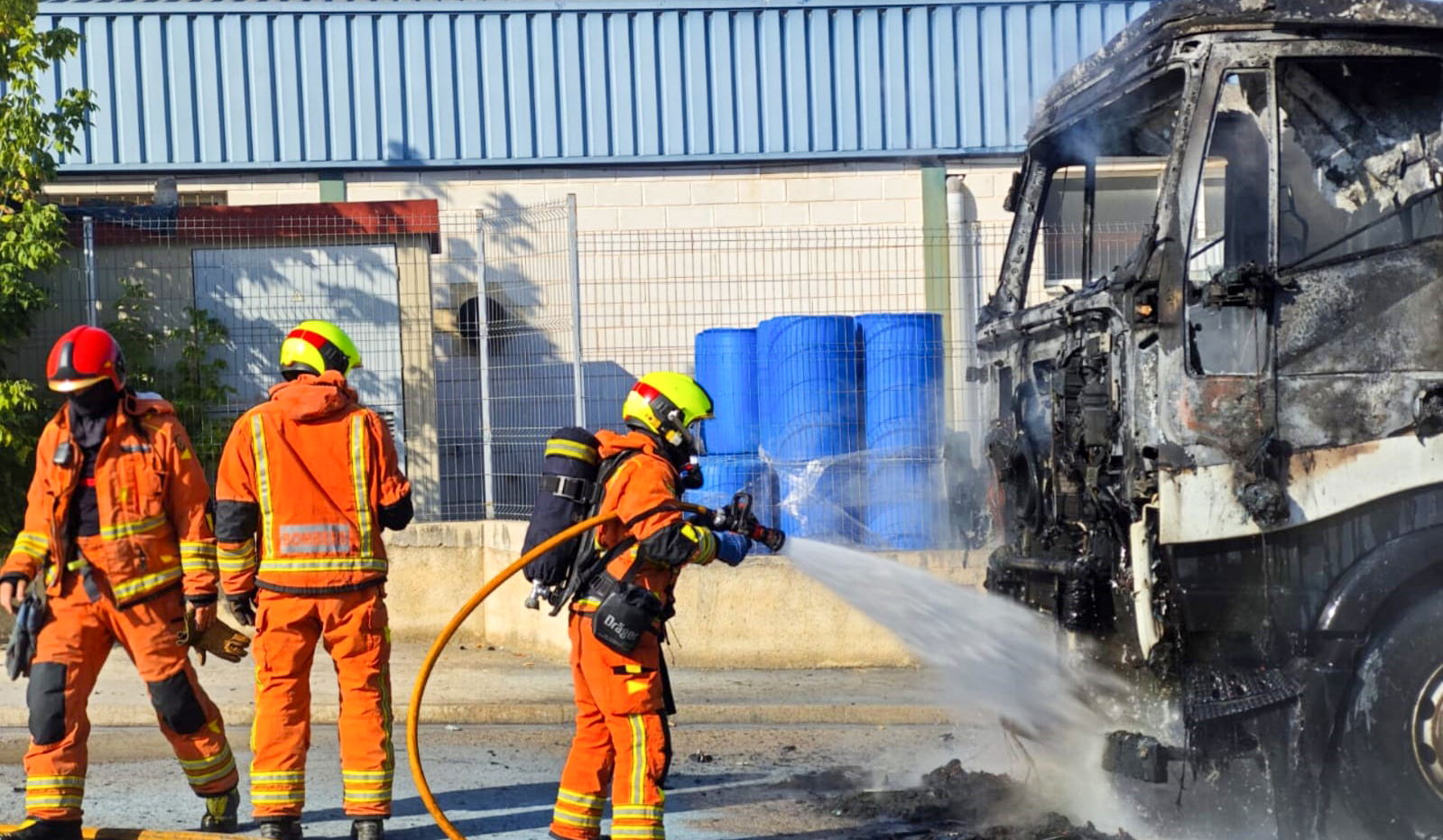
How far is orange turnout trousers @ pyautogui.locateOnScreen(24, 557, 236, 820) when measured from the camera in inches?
225

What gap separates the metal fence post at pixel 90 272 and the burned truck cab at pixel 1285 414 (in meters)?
7.25

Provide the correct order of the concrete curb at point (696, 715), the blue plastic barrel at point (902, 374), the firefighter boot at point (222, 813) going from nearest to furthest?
the firefighter boot at point (222, 813)
the concrete curb at point (696, 715)
the blue plastic barrel at point (902, 374)

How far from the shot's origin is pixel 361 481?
597 cm

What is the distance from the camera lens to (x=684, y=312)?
10586 mm

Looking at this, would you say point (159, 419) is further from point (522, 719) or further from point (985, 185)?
point (985, 185)

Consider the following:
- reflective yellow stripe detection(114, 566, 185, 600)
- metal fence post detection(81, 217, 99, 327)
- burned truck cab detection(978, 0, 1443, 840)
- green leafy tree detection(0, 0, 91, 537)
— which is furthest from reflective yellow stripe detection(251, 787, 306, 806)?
metal fence post detection(81, 217, 99, 327)

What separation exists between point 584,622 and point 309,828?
170 centimetres

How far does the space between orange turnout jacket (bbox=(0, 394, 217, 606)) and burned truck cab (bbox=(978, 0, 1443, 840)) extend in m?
3.23

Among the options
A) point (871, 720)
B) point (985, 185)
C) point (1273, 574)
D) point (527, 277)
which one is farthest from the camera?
point (985, 185)

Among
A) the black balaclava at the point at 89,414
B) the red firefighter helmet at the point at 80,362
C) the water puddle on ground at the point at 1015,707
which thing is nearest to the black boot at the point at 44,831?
the black balaclava at the point at 89,414

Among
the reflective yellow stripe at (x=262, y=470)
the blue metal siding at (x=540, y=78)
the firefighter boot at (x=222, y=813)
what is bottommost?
the firefighter boot at (x=222, y=813)

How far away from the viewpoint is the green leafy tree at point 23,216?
10.1 meters

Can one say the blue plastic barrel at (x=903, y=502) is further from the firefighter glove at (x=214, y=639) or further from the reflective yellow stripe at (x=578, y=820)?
the firefighter glove at (x=214, y=639)

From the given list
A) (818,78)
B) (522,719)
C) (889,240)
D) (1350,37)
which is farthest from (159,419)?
(818,78)
